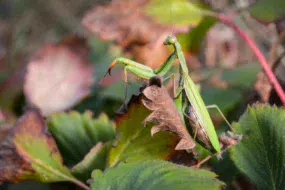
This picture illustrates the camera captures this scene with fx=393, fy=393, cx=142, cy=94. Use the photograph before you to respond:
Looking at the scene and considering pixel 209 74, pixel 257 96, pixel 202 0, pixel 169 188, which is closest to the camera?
pixel 169 188

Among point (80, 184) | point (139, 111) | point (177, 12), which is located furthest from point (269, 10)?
point (80, 184)

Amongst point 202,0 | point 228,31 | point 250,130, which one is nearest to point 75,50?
point 202,0

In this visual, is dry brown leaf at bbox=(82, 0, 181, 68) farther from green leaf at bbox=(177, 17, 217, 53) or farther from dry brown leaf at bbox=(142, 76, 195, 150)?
dry brown leaf at bbox=(142, 76, 195, 150)

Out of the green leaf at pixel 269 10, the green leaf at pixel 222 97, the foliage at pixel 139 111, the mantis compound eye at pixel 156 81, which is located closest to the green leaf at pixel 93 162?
the foliage at pixel 139 111

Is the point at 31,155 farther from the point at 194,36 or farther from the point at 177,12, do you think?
the point at 194,36

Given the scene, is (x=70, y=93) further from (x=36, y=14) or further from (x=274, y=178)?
(x=36, y=14)

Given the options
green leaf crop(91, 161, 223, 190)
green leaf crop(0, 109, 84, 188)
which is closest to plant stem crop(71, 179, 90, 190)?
green leaf crop(0, 109, 84, 188)
